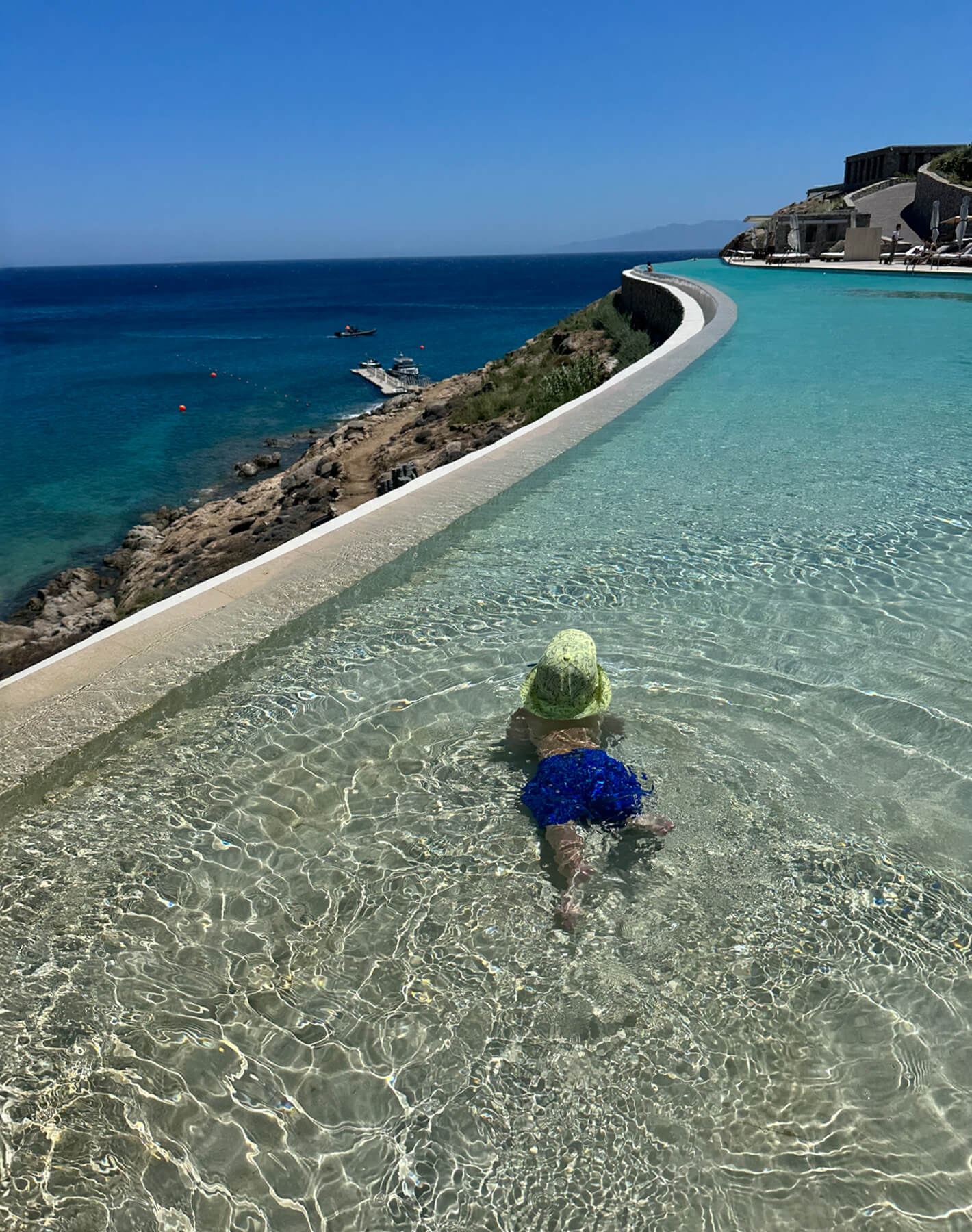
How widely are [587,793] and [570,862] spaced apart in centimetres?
25

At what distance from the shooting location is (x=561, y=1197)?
2104mm

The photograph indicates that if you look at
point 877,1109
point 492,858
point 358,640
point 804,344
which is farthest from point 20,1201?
point 804,344

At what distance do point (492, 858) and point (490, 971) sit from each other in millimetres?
512

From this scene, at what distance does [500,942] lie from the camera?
9.21 ft

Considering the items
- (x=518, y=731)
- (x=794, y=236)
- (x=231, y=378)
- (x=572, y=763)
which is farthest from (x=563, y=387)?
(x=231, y=378)

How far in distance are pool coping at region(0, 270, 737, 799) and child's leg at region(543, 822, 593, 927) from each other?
2.06 m

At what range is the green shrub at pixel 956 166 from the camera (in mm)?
37625

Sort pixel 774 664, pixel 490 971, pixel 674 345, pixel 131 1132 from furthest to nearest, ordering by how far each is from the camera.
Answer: pixel 674 345 < pixel 774 664 < pixel 490 971 < pixel 131 1132

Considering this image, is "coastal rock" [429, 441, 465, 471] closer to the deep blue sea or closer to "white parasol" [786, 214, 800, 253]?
the deep blue sea

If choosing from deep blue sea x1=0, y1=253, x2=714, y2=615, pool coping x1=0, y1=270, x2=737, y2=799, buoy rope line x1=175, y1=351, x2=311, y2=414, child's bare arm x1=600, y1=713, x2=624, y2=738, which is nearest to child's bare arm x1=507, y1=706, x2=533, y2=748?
child's bare arm x1=600, y1=713, x2=624, y2=738

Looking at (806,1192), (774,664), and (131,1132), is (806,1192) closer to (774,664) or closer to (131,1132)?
(131,1132)

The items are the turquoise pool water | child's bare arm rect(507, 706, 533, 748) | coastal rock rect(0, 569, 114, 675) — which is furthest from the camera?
coastal rock rect(0, 569, 114, 675)

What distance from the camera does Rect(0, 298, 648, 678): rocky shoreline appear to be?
41.5 ft

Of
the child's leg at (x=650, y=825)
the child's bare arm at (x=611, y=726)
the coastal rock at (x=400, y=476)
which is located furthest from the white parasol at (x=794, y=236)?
the child's leg at (x=650, y=825)
